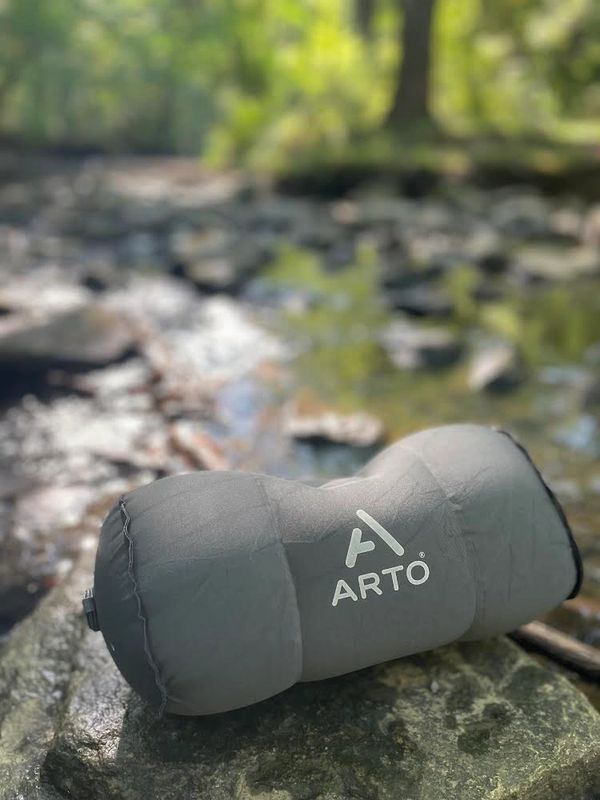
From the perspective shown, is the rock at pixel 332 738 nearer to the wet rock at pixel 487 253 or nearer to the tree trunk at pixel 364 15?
the wet rock at pixel 487 253

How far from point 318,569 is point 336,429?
2.77 meters

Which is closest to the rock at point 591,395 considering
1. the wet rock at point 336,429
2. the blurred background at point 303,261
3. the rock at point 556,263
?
the blurred background at point 303,261

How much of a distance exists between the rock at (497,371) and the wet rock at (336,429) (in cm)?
107

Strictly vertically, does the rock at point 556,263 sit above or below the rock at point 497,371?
below

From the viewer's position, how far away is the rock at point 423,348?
6.29m

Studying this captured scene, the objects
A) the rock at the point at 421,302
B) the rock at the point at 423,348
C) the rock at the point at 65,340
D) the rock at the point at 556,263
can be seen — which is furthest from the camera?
the rock at the point at 556,263

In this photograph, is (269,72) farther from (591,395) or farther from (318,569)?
(318,569)

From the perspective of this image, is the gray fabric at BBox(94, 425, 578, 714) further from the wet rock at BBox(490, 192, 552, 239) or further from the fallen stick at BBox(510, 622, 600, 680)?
the wet rock at BBox(490, 192, 552, 239)

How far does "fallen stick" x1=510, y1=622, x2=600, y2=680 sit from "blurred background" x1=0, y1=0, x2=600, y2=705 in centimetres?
8

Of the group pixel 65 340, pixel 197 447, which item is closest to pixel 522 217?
pixel 65 340

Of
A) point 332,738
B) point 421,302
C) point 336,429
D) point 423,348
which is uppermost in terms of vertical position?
point 332,738

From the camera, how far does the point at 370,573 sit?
2.24 metres

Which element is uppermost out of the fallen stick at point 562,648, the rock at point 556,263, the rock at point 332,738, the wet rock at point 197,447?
the rock at point 332,738

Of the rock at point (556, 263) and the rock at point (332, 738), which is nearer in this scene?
the rock at point (332, 738)
